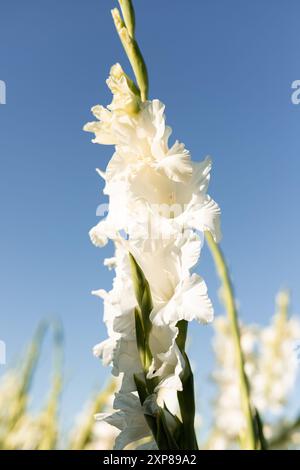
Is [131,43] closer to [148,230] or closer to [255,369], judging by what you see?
[148,230]

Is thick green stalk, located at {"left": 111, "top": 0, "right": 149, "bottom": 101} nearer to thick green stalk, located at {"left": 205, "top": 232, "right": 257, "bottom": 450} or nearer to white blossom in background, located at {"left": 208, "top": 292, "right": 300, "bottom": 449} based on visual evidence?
thick green stalk, located at {"left": 205, "top": 232, "right": 257, "bottom": 450}

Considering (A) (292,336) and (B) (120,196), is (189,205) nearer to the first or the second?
(B) (120,196)

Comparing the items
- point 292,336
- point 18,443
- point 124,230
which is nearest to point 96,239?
point 124,230

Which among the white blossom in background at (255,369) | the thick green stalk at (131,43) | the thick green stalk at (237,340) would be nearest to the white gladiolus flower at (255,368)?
the white blossom in background at (255,369)

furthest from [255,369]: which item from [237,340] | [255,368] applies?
[237,340]

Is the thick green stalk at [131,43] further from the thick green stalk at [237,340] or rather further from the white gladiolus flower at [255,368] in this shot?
the white gladiolus flower at [255,368]
